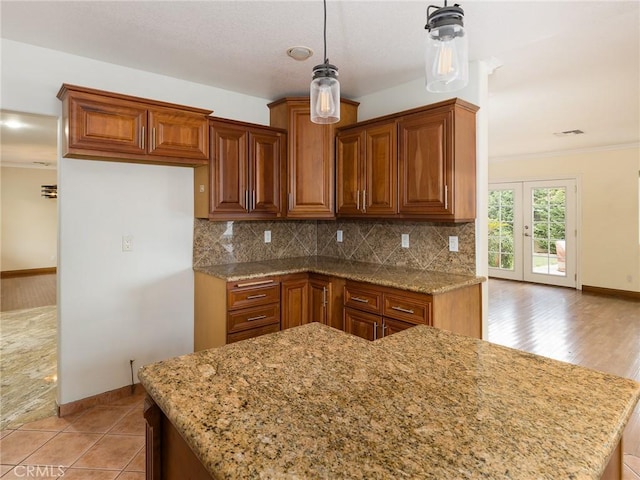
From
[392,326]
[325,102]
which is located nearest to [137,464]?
[392,326]

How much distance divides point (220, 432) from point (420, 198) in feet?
7.61

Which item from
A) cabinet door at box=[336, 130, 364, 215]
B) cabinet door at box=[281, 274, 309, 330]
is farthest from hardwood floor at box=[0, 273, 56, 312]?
cabinet door at box=[336, 130, 364, 215]

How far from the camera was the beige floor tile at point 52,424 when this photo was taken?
2.52 metres

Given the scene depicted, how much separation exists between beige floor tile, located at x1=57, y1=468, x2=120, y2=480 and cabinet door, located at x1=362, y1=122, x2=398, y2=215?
7.99 feet

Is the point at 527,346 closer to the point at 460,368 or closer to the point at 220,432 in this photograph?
the point at 460,368

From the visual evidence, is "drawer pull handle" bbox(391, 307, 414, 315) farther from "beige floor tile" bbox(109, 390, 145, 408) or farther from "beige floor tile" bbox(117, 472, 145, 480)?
"beige floor tile" bbox(109, 390, 145, 408)

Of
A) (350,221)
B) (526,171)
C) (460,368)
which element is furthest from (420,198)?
(526,171)

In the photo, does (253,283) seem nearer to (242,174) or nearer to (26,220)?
(242,174)

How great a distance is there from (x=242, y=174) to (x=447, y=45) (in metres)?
2.34

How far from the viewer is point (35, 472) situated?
6.84ft

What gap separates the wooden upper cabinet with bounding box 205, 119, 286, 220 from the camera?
10.2 ft

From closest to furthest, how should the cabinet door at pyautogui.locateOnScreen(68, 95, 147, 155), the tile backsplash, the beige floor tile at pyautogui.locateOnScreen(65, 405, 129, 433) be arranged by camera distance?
the cabinet door at pyautogui.locateOnScreen(68, 95, 147, 155), the beige floor tile at pyautogui.locateOnScreen(65, 405, 129, 433), the tile backsplash

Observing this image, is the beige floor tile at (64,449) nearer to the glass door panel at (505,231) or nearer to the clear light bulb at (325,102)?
the clear light bulb at (325,102)

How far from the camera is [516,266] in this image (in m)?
7.55
